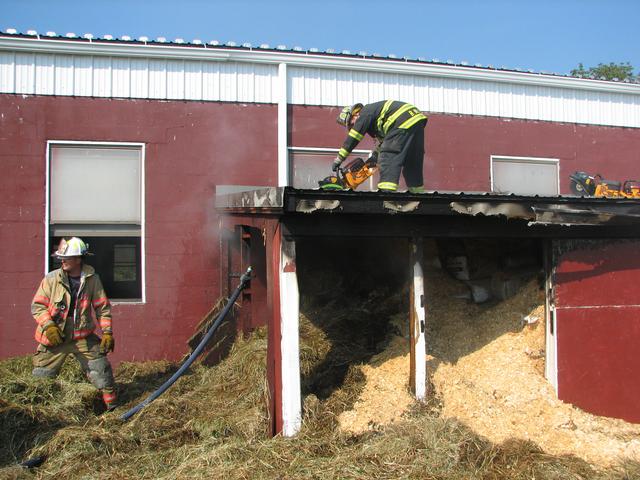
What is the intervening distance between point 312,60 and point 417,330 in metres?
4.64

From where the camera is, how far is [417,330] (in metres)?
5.35

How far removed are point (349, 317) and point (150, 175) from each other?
10.8 feet

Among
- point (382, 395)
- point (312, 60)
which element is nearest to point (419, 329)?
point (382, 395)

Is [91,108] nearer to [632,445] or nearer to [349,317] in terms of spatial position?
[349,317]

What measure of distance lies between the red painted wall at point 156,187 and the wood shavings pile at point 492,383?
9.86ft

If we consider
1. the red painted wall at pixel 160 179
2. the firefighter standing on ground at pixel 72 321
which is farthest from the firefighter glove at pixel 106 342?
the red painted wall at pixel 160 179

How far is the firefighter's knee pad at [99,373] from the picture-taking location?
5801 mm

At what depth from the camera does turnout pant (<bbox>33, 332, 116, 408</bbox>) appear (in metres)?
5.80

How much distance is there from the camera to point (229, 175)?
312 inches

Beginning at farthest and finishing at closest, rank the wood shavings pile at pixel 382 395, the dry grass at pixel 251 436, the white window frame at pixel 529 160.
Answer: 1. the white window frame at pixel 529 160
2. the wood shavings pile at pixel 382 395
3. the dry grass at pixel 251 436

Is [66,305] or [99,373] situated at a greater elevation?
[66,305]

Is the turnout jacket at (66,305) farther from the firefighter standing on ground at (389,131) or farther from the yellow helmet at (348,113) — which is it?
the yellow helmet at (348,113)

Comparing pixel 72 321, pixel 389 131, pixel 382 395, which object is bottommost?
pixel 382 395

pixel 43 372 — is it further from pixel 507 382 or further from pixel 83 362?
pixel 507 382
